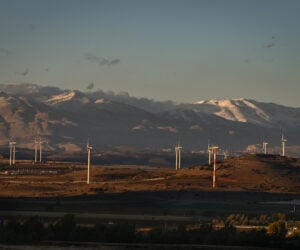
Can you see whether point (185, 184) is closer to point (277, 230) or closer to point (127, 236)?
point (277, 230)

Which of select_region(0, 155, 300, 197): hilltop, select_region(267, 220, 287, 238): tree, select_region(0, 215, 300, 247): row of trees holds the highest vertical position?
select_region(0, 155, 300, 197): hilltop

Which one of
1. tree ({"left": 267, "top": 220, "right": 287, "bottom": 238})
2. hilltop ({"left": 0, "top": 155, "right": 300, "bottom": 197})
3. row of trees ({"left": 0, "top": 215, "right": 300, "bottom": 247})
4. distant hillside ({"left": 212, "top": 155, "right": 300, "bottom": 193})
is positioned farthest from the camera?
distant hillside ({"left": 212, "top": 155, "right": 300, "bottom": 193})

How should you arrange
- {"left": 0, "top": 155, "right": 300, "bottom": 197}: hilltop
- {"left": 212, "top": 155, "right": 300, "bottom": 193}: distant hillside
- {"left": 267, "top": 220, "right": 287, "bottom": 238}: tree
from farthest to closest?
{"left": 212, "top": 155, "right": 300, "bottom": 193}: distant hillside → {"left": 0, "top": 155, "right": 300, "bottom": 197}: hilltop → {"left": 267, "top": 220, "right": 287, "bottom": 238}: tree

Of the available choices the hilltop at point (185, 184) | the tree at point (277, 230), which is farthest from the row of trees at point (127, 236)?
the hilltop at point (185, 184)

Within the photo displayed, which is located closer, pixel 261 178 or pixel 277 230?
pixel 277 230

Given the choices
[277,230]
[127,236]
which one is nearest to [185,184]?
[277,230]

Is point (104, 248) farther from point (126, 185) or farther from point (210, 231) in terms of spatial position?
point (126, 185)

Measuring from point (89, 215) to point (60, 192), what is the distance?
179 feet

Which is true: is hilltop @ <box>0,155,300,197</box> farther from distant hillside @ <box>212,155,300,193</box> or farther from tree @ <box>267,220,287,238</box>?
tree @ <box>267,220,287,238</box>

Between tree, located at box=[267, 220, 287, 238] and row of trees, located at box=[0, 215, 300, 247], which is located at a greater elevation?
tree, located at box=[267, 220, 287, 238]

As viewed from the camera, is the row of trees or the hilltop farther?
the hilltop

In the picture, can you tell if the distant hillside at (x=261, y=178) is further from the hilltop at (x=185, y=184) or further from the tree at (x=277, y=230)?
the tree at (x=277, y=230)

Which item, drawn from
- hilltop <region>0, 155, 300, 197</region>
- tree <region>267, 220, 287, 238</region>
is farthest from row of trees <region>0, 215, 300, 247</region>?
hilltop <region>0, 155, 300, 197</region>

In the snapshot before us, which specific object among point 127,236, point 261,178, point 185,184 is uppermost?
point 261,178
